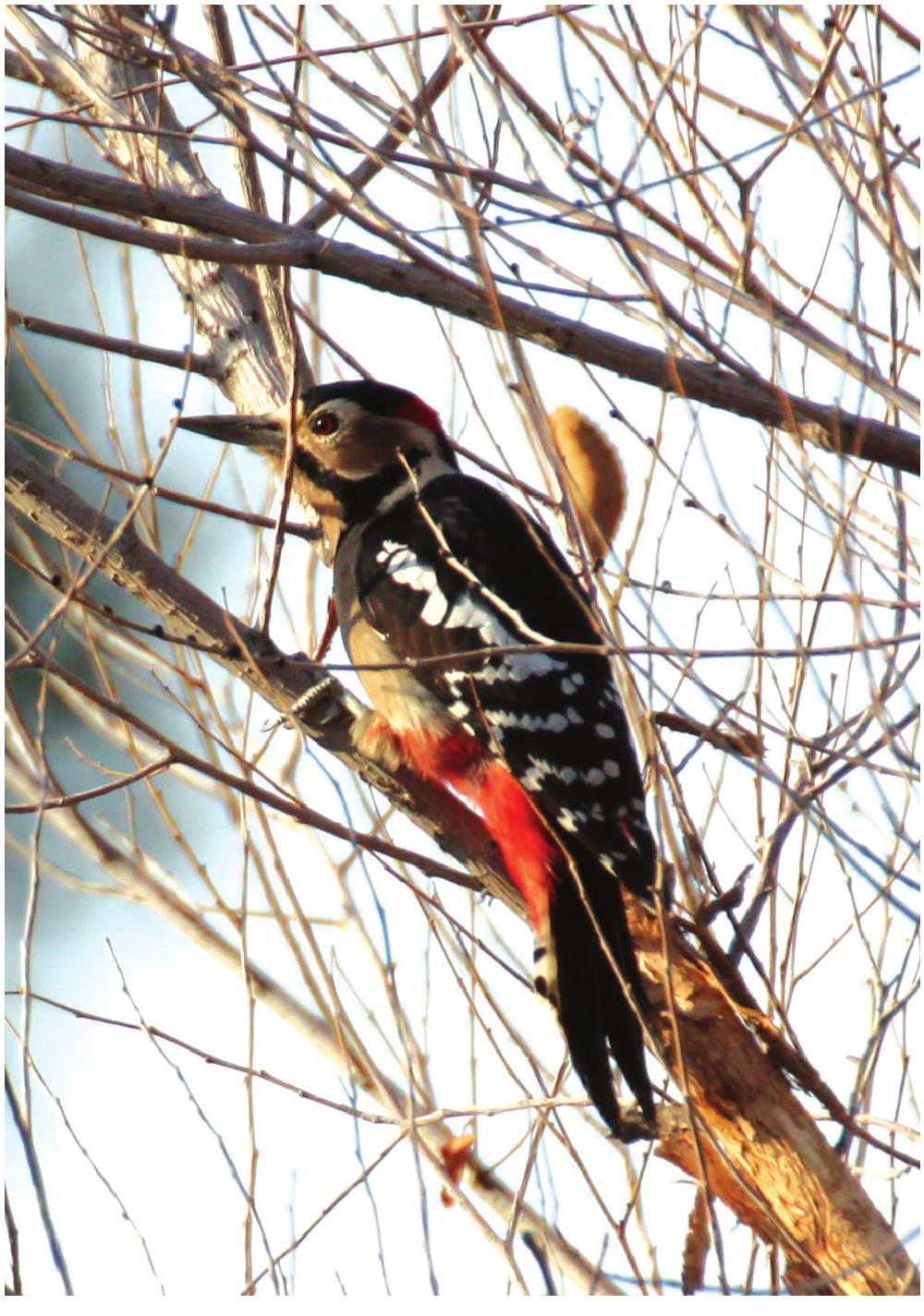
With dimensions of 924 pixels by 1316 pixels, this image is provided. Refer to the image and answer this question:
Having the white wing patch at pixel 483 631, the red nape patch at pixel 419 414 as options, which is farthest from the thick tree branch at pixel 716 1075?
the red nape patch at pixel 419 414

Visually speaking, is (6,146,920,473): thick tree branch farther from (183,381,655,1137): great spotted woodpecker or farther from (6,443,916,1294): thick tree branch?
(6,443,916,1294): thick tree branch

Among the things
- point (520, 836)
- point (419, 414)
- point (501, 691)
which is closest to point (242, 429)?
point (419, 414)

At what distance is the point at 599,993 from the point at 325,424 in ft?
5.45

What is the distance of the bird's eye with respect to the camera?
3473mm

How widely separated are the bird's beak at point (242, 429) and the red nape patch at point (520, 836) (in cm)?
90

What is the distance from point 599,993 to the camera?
2.55 meters

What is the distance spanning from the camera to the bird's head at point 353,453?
347 cm

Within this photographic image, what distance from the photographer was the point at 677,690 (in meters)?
2.40

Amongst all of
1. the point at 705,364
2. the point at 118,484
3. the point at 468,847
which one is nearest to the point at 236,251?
the point at 705,364

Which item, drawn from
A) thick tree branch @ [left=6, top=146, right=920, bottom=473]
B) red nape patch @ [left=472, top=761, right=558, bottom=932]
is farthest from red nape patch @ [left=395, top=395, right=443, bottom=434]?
thick tree branch @ [left=6, top=146, right=920, bottom=473]

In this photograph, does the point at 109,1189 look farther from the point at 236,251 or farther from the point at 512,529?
the point at 512,529

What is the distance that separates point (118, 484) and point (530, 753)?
100 cm

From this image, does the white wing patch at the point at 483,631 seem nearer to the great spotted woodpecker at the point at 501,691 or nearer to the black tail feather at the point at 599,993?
the great spotted woodpecker at the point at 501,691

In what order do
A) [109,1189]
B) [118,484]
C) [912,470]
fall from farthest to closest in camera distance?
1. [118,484]
2. [109,1189]
3. [912,470]
